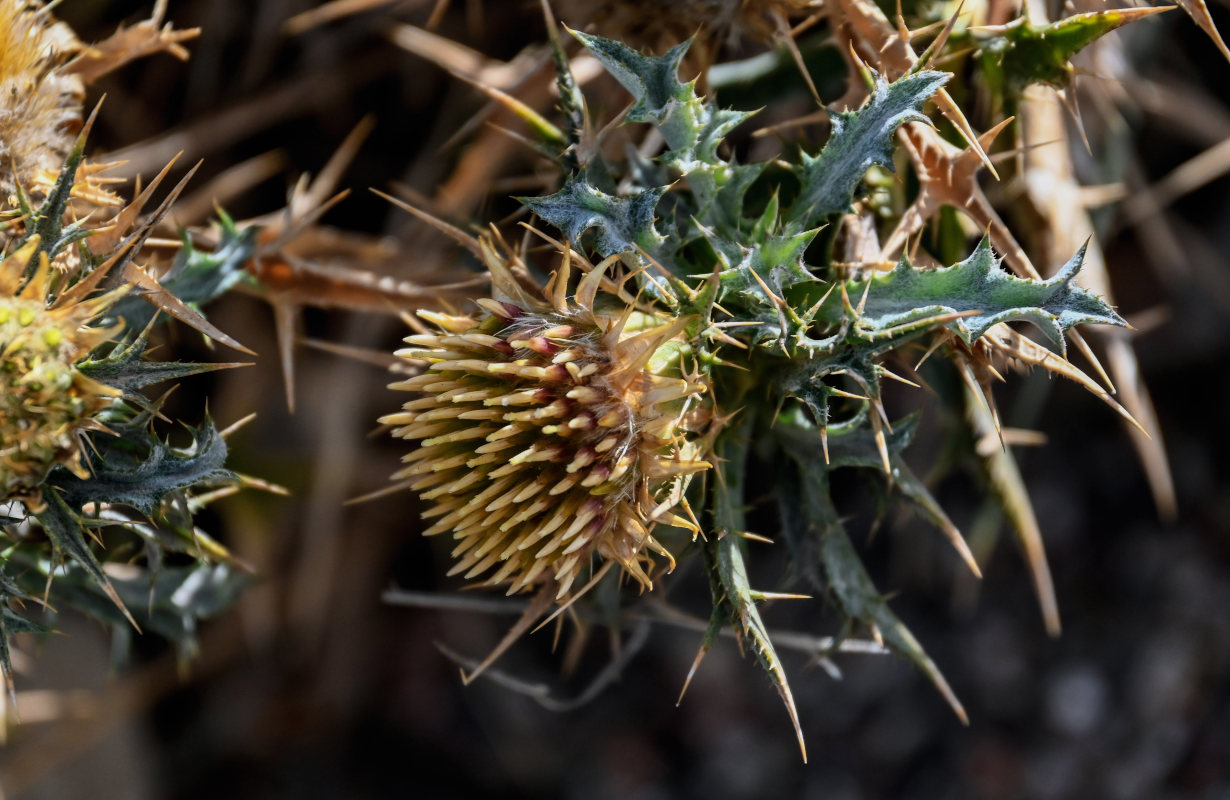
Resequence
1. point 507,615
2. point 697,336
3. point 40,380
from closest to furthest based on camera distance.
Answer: point 40,380
point 697,336
point 507,615

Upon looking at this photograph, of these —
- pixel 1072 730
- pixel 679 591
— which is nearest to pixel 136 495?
pixel 679 591

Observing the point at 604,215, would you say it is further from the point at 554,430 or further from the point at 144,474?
the point at 144,474

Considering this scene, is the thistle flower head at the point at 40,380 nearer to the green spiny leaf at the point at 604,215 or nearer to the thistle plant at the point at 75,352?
the thistle plant at the point at 75,352

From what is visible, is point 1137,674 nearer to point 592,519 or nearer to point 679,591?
point 679,591

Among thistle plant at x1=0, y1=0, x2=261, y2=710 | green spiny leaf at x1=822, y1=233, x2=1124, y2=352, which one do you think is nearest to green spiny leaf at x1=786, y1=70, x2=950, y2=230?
green spiny leaf at x1=822, y1=233, x2=1124, y2=352

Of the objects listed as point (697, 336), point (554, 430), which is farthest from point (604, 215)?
point (554, 430)

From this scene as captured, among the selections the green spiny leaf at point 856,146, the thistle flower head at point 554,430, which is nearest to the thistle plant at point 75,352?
the thistle flower head at point 554,430
